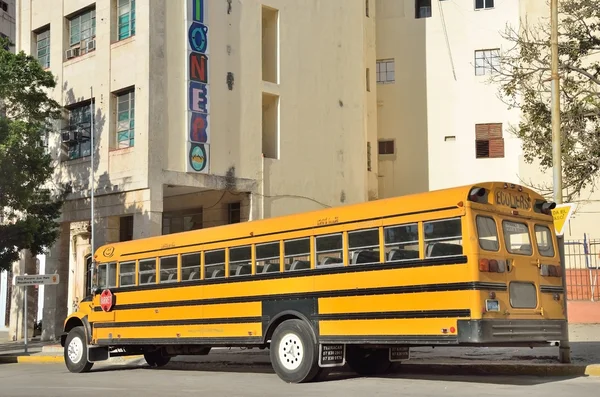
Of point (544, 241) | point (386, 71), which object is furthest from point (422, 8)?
point (544, 241)

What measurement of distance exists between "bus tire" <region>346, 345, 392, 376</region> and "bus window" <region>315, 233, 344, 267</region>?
2.19m

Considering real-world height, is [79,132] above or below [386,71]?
below

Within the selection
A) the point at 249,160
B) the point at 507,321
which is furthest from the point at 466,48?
the point at 507,321

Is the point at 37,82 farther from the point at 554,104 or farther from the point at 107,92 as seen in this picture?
the point at 554,104

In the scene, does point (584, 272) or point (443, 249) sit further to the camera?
point (584, 272)

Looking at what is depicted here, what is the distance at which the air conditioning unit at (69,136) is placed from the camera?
27.0 m

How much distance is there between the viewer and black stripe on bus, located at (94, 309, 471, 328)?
11125 mm

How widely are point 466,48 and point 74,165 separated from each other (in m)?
16.5

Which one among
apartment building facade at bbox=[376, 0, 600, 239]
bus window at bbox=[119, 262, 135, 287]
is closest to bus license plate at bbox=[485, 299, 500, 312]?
bus window at bbox=[119, 262, 135, 287]

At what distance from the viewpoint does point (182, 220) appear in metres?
31.9

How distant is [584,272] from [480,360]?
1017 cm

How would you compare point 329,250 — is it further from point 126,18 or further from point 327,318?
point 126,18

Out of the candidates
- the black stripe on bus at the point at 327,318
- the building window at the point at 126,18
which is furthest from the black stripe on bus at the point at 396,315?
the building window at the point at 126,18

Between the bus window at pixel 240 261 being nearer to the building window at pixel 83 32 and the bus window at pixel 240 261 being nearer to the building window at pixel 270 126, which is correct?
the building window at pixel 270 126
